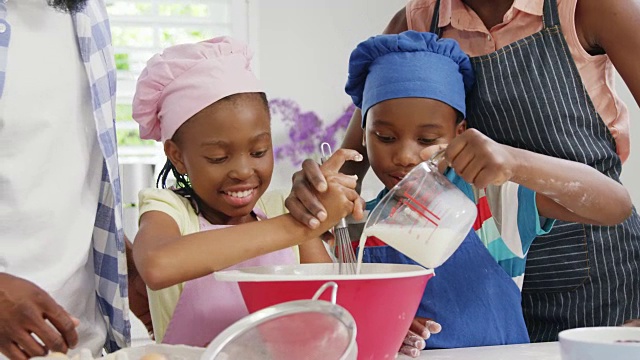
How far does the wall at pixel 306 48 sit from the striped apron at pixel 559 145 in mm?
1886

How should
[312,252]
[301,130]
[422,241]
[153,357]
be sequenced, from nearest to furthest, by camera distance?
[153,357], [422,241], [312,252], [301,130]

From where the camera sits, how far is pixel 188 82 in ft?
3.89

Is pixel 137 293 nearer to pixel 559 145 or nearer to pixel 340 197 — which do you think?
pixel 340 197

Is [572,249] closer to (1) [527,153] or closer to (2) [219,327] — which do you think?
(1) [527,153]

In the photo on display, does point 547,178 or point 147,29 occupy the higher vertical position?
point 547,178

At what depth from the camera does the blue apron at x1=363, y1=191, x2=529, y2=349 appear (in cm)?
121

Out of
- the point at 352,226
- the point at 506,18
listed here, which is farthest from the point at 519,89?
the point at 352,226

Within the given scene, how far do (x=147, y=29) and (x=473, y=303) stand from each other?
7.97 ft

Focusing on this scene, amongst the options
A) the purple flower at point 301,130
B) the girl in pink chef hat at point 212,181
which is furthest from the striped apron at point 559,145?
the purple flower at point 301,130

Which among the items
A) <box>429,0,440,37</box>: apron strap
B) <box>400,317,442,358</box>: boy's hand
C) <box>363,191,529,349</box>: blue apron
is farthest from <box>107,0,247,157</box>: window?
<box>400,317,442,358</box>: boy's hand

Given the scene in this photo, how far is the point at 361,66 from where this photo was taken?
1401 millimetres

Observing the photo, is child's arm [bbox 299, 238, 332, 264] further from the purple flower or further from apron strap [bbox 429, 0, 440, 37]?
the purple flower

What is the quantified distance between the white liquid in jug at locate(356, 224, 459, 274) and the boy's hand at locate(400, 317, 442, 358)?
13cm

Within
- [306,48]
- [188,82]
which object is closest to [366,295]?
[188,82]
